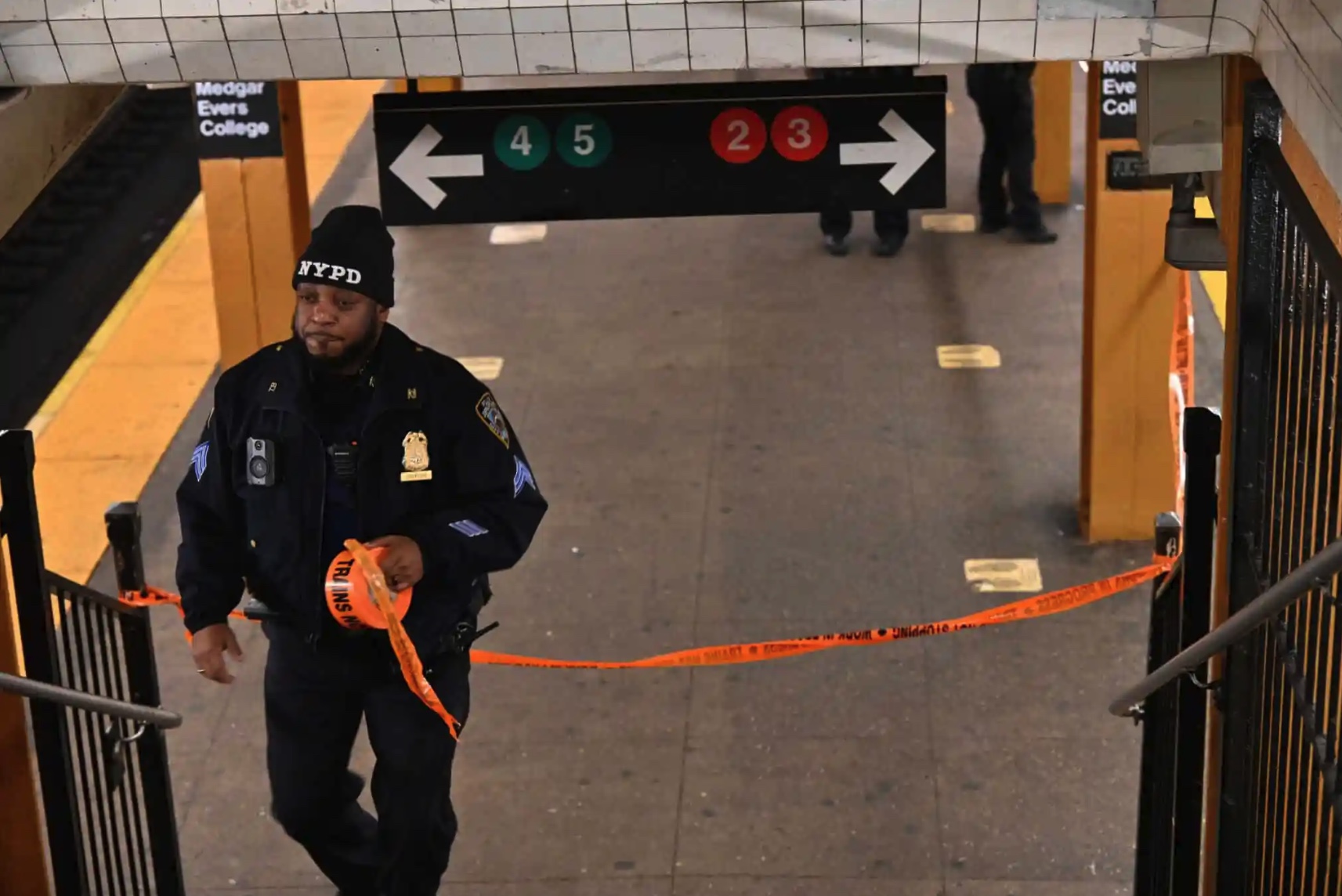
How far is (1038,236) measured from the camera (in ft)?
35.4

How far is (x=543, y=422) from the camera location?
865 centimetres

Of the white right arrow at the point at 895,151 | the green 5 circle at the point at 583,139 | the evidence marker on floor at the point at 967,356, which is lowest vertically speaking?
the evidence marker on floor at the point at 967,356

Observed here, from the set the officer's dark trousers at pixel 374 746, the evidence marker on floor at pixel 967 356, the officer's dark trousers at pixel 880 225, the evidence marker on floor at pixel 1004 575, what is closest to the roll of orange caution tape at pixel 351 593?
the officer's dark trousers at pixel 374 746

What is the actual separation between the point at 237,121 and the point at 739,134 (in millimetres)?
3896

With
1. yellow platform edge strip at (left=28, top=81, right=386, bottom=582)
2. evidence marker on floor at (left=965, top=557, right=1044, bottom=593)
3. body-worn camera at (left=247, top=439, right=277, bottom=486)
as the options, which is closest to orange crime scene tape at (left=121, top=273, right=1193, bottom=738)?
body-worn camera at (left=247, top=439, right=277, bottom=486)

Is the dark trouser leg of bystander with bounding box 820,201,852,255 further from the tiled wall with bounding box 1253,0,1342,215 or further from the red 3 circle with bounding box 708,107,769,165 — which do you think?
the tiled wall with bounding box 1253,0,1342,215

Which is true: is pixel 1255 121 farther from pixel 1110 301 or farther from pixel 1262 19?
pixel 1110 301

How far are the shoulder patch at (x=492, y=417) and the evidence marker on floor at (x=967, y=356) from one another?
506 centimetres

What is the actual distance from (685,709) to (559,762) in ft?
1.69

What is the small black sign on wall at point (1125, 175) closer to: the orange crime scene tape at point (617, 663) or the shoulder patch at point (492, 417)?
the orange crime scene tape at point (617, 663)

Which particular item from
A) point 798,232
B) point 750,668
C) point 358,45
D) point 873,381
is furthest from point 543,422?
point 358,45

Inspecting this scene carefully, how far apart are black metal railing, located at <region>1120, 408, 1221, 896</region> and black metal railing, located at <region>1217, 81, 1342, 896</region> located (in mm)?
74

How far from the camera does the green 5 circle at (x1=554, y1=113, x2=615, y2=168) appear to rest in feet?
13.9

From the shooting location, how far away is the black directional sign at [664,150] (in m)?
4.20
